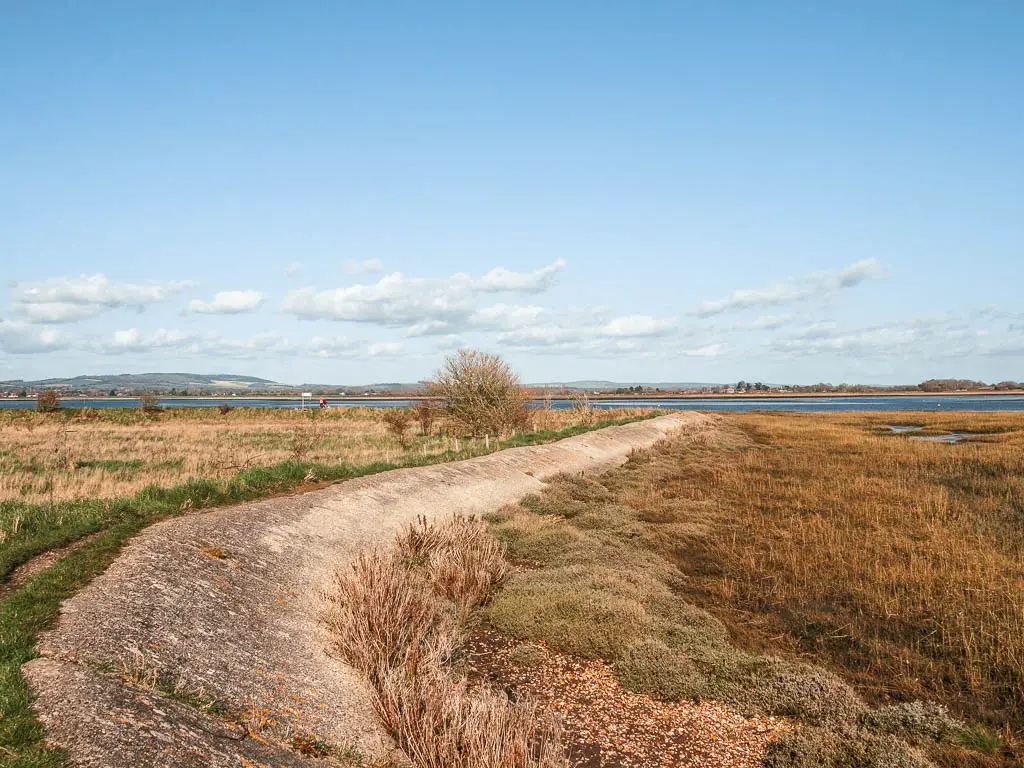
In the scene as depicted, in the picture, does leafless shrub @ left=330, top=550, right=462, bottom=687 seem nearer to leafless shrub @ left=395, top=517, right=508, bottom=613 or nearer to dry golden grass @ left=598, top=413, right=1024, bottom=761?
leafless shrub @ left=395, top=517, right=508, bottom=613

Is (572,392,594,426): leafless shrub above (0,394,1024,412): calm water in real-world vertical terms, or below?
above

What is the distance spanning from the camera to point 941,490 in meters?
19.3

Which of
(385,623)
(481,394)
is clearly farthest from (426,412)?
(385,623)

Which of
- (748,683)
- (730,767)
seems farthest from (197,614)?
(748,683)

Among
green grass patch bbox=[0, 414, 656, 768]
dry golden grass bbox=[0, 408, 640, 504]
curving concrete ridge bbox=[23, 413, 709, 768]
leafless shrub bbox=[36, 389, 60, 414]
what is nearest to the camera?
green grass patch bbox=[0, 414, 656, 768]

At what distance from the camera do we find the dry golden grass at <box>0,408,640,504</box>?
51.2 feet

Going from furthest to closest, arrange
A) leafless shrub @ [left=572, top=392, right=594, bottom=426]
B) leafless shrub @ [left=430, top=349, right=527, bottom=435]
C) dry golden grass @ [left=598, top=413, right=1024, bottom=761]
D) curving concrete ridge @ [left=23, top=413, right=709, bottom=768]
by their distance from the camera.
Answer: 1. leafless shrub @ [left=572, top=392, right=594, bottom=426]
2. leafless shrub @ [left=430, top=349, right=527, bottom=435]
3. dry golden grass @ [left=598, top=413, right=1024, bottom=761]
4. curving concrete ridge @ [left=23, top=413, right=709, bottom=768]

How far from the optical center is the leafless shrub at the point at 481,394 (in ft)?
112

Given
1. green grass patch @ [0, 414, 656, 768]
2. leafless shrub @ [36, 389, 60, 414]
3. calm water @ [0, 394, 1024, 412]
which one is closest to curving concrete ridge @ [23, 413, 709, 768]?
green grass patch @ [0, 414, 656, 768]

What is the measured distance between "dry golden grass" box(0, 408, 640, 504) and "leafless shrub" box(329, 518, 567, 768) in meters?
7.22

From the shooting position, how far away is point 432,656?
21.9ft

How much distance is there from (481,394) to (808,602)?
25.4 m

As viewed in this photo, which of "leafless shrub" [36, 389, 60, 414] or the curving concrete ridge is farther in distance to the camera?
"leafless shrub" [36, 389, 60, 414]

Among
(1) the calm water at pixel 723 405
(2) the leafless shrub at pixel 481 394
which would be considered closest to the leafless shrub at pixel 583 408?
(2) the leafless shrub at pixel 481 394
